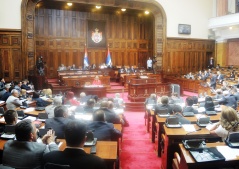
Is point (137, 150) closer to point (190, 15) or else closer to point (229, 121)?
point (229, 121)

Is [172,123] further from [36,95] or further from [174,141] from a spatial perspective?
[36,95]

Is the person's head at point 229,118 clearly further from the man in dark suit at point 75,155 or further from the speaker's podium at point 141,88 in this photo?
the speaker's podium at point 141,88

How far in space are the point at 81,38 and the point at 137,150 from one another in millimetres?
12205

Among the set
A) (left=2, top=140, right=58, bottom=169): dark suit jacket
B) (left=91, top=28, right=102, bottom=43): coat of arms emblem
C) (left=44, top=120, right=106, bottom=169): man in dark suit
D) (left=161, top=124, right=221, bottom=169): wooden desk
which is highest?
(left=91, top=28, right=102, bottom=43): coat of arms emblem

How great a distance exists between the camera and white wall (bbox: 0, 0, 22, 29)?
40.7 feet

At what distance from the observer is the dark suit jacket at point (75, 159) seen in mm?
2113

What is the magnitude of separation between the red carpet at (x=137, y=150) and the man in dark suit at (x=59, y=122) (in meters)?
1.52

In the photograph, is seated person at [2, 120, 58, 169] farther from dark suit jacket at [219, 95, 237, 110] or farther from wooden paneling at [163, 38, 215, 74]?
wooden paneling at [163, 38, 215, 74]

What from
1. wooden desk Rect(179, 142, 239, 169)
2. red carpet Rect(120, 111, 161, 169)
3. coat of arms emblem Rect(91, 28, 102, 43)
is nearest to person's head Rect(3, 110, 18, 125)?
red carpet Rect(120, 111, 161, 169)

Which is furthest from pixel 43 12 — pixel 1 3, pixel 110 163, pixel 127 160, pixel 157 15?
pixel 110 163

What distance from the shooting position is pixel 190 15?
56.2 feet

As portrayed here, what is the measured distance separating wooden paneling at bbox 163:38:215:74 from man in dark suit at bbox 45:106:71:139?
1336cm

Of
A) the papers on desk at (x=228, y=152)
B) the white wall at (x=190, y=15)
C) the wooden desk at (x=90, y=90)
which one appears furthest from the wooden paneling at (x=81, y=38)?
the papers on desk at (x=228, y=152)

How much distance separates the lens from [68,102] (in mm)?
6625
